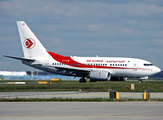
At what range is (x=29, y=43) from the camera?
70.2 m

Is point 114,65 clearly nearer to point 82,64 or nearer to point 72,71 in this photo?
point 82,64

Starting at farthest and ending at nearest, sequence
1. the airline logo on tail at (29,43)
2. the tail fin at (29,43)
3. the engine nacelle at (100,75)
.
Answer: the airline logo on tail at (29,43), the tail fin at (29,43), the engine nacelle at (100,75)

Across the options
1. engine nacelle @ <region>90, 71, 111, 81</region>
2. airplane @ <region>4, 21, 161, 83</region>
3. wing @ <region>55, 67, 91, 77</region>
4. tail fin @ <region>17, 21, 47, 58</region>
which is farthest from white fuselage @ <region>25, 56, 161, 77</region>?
tail fin @ <region>17, 21, 47, 58</region>

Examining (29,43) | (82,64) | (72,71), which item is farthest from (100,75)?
(29,43)

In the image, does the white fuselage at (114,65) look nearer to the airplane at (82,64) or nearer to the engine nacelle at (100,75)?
the airplane at (82,64)

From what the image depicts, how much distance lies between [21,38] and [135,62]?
25295 millimetres

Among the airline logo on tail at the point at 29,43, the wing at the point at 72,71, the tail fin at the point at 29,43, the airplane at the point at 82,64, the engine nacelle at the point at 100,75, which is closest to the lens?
the engine nacelle at the point at 100,75

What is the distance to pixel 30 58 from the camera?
69688 mm

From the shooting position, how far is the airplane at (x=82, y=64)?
63094 millimetres

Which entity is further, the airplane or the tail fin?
the tail fin

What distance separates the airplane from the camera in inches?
2484

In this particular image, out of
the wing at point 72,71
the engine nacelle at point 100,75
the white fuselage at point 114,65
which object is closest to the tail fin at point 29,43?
the white fuselage at point 114,65

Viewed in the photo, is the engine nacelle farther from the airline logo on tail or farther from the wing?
the airline logo on tail

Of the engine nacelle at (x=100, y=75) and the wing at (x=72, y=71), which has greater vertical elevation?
the wing at (x=72, y=71)
